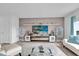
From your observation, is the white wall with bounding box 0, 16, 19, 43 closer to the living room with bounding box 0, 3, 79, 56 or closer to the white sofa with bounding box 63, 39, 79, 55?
the living room with bounding box 0, 3, 79, 56

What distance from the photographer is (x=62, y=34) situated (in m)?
3.88

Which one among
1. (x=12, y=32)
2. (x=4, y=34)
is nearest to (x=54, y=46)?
(x=12, y=32)

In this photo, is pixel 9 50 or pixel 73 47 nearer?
pixel 9 50

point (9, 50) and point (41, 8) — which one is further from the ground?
point (41, 8)

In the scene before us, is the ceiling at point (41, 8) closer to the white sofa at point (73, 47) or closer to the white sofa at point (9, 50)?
the white sofa at point (9, 50)

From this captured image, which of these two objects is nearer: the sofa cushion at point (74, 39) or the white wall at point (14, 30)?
the white wall at point (14, 30)

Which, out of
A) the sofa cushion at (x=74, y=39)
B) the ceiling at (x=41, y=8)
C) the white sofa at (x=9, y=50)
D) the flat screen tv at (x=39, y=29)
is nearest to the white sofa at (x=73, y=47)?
the sofa cushion at (x=74, y=39)

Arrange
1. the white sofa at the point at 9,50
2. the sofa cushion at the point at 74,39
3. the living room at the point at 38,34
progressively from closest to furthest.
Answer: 1. the white sofa at the point at 9,50
2. the living room at the point at 38,34
3. the sofa cushion at the point at 74,39

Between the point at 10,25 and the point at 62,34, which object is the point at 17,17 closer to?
the point at 10,25

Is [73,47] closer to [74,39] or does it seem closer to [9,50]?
[74,39]

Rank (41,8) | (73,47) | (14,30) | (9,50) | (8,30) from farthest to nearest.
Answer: (8,30)
(14,30)
(73,47)
(9,50)
(41,8)

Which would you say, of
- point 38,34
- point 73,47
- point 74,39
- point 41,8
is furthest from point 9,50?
point 74,39

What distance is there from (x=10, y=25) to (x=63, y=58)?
11.6ft

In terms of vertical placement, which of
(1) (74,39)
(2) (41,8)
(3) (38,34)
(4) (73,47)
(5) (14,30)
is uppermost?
(2) (41,8)
